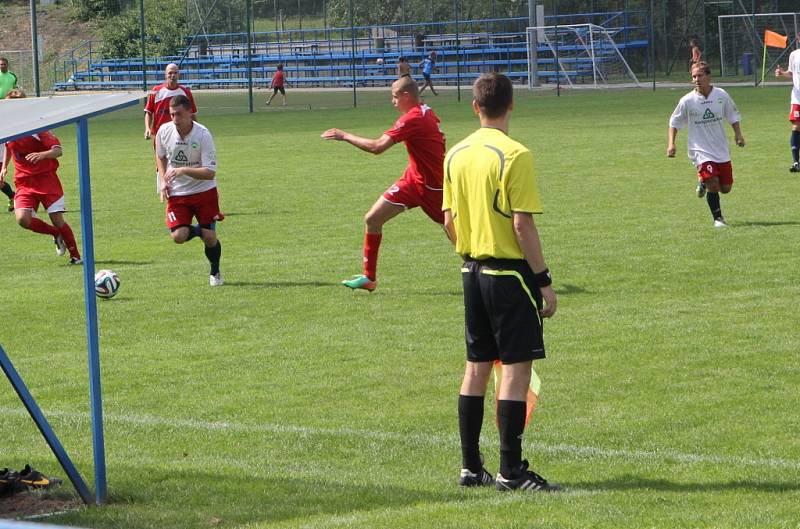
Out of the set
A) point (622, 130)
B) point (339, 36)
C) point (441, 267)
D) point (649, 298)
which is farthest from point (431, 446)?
point (339, 36)

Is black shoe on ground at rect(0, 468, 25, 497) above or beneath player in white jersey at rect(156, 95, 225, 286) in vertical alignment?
beneath

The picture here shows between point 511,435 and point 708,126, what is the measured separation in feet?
34.3

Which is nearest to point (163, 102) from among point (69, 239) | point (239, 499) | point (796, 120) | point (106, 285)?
point (69, 239)

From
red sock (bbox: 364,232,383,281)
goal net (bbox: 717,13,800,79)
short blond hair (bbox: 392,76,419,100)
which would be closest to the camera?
short blond hair (bbox: 392,76,419,100)

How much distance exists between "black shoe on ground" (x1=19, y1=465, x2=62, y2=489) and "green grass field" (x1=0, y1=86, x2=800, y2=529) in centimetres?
35

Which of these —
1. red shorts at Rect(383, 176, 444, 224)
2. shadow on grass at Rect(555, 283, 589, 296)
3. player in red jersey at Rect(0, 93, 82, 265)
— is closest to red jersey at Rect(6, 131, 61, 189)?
player in red jersey at Rect(0, 93, 82, 265)

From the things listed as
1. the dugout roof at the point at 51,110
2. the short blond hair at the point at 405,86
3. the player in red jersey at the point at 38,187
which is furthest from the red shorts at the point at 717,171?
the dugout roof at the point at 51,110

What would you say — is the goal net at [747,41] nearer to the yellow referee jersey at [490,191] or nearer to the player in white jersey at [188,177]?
the player in white jersey at [188,177]

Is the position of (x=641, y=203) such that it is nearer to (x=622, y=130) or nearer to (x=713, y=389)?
(x=713, y=389)

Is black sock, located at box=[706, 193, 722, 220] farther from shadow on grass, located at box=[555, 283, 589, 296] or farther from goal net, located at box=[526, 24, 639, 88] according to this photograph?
goal net, located at box=[526, 24, 639, 88]

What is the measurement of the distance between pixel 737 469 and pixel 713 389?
6.00 ft

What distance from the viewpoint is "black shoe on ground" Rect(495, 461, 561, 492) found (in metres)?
6.29

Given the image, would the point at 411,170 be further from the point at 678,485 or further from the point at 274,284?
the point at 678,485

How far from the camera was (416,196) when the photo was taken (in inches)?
488
